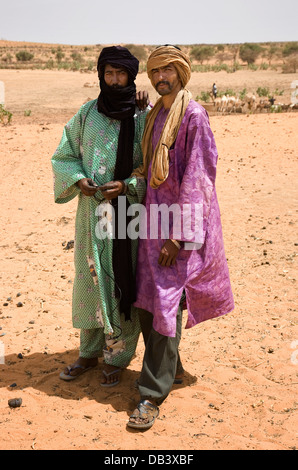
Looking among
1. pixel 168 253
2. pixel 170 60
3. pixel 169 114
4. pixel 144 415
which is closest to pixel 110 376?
pixel 144 415

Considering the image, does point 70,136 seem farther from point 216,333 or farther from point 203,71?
point 203,71

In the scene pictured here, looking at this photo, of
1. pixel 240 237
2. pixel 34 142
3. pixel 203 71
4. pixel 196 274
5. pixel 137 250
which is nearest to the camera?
pixel 196 274

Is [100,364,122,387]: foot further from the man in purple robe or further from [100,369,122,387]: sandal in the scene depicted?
the man in purple robe

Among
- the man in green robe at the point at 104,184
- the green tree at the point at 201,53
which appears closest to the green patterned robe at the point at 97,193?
the man in green robe at the point at 104,184

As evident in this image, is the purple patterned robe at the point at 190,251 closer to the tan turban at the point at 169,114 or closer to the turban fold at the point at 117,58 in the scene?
the tan turban at the point at 169,114

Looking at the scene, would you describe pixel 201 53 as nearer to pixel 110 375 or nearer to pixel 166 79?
pixel 166 79

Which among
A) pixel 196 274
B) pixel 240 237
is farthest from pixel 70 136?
pixel 240 237

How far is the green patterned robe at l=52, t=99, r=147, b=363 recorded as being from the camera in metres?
3.33

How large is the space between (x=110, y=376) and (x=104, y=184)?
130 cm

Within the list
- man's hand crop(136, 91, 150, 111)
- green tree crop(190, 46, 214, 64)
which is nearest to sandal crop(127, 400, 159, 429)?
man's hand crop(136, 91, 150, 111)

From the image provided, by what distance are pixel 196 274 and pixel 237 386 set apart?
36.9 inches

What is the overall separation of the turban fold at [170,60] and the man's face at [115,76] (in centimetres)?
23

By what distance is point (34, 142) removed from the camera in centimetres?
1112
